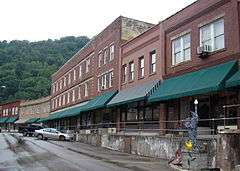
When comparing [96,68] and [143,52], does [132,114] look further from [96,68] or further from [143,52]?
[96,68]

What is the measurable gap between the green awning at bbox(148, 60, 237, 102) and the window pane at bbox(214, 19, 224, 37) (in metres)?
2.11

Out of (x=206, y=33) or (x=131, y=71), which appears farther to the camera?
(x=131, y=71)

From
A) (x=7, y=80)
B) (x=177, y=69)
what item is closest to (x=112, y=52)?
(x=177, y=69)

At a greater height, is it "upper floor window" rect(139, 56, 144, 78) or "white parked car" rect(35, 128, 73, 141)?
"upper floor window" rect(139, 56, 144, 78)

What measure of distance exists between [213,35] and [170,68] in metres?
5.36

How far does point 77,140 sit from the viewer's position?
4684cm

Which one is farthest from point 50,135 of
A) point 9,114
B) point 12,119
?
point 9,114

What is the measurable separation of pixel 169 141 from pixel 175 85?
3846mm

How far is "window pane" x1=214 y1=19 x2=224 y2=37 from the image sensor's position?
74.8 ft

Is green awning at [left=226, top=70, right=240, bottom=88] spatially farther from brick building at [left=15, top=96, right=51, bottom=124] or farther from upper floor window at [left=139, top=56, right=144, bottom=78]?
brick building at [left=15, top=96, right=51, bottom=124]

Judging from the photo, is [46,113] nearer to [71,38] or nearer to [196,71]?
[71,38]

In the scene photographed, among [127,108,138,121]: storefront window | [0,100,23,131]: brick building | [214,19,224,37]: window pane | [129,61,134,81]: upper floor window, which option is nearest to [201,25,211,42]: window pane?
[214,19,224,37]: window pane

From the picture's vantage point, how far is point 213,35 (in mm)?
23484

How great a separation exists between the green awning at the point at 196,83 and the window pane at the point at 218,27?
211 centimetres
